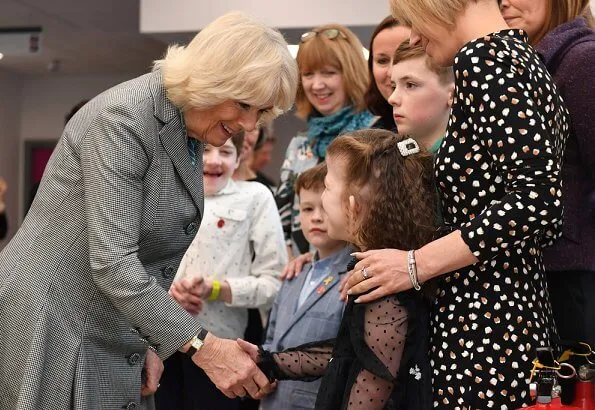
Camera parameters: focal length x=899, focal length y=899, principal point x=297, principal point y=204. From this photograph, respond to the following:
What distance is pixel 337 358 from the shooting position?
6.52 ft

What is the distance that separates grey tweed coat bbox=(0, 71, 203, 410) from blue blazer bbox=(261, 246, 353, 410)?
24.7 inches

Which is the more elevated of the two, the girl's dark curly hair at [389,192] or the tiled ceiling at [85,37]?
the girl's dark curly hair at [389,192]

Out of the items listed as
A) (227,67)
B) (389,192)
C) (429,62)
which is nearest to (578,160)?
(389,192)

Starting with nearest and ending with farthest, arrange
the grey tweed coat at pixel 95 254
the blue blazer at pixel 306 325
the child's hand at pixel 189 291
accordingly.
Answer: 1. the grey tweed coat at pixel 95 254
2. the blue blazer at pixel 306 325
3. the child's hand at pixel 189 291

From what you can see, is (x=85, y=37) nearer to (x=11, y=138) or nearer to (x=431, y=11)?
(x=11, y=138)

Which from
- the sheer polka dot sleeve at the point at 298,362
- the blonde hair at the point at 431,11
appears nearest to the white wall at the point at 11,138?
the sheer polka dot sleeve at the point at 298,362

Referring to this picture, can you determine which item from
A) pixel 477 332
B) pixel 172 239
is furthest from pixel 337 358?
pixel 172 239

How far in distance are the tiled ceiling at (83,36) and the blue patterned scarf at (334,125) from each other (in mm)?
5422

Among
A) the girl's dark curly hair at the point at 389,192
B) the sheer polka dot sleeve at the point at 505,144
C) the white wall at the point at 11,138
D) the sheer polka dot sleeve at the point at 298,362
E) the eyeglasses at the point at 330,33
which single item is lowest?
the white wall at the point at 11,138

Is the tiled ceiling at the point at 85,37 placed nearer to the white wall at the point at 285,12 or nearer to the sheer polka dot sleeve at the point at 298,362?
the white wall at the point at 285,12

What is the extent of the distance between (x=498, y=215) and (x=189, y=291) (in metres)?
1.55

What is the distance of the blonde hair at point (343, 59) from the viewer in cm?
349

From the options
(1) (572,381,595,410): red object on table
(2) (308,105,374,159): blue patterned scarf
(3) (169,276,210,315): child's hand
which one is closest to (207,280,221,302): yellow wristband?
(3) (169,276,210,315): child's hand

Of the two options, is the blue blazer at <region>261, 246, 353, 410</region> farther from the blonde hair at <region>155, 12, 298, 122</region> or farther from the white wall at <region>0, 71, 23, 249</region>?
the white wall at <region>0, 71, 23, 249</region>
